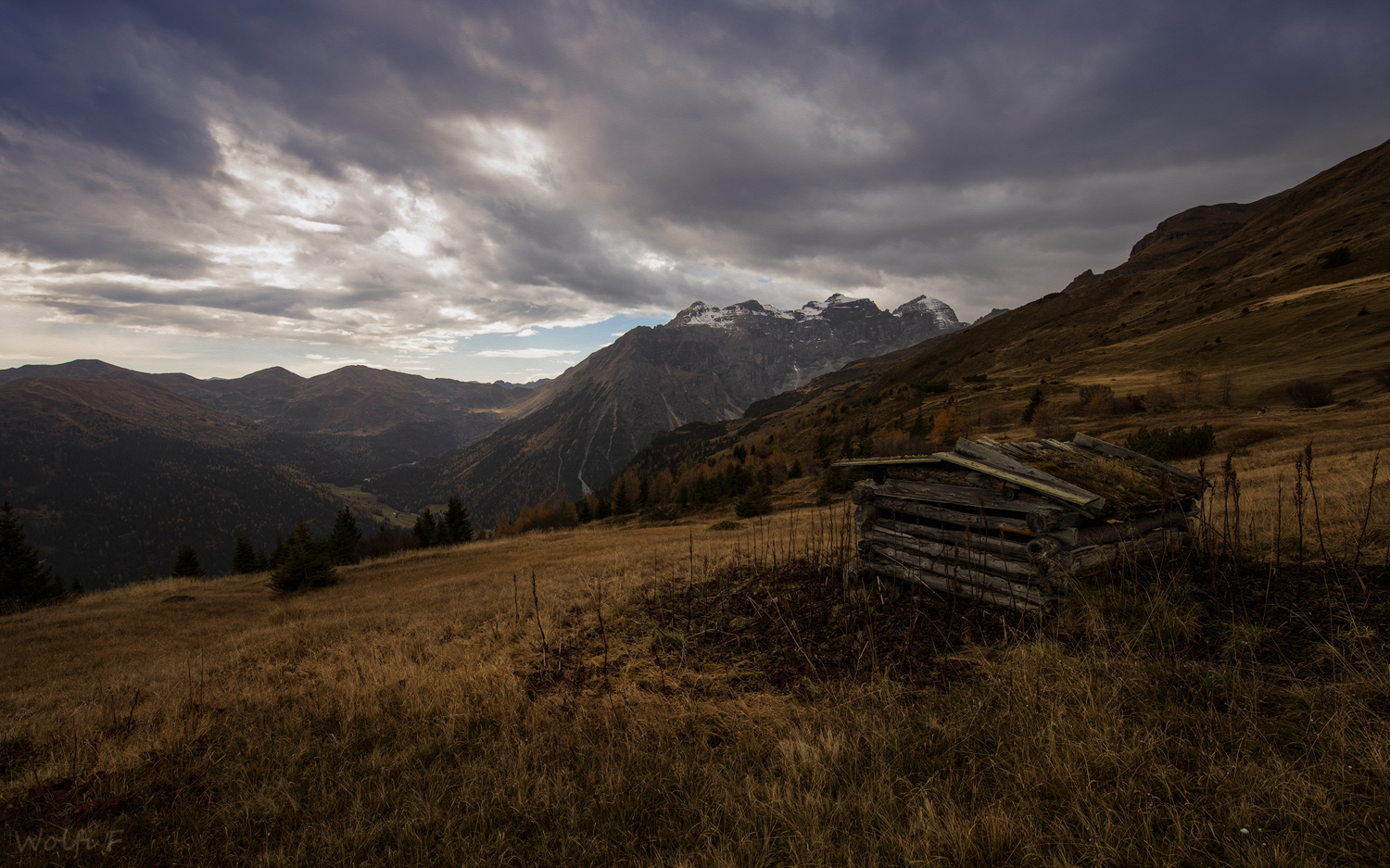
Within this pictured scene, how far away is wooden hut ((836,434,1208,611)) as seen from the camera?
6414 mm

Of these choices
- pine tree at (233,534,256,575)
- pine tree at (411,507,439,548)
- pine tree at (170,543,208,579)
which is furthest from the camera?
pine tree at (411,507,439,548)

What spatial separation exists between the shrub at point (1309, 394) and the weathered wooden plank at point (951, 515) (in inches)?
1736

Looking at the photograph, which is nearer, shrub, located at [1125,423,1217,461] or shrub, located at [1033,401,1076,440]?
shrub, located at [1125,423,1217,461]

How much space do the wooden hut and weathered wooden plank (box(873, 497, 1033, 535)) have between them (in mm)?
17

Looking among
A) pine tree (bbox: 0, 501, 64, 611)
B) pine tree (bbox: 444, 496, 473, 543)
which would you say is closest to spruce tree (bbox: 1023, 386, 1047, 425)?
pine tree (bbox: 444, 496, 473, 543)

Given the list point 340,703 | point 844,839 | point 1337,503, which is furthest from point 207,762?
point 1337,503

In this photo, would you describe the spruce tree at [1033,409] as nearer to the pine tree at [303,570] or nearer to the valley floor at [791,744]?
the valley floor at [791,744]

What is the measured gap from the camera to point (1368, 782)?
109 inches

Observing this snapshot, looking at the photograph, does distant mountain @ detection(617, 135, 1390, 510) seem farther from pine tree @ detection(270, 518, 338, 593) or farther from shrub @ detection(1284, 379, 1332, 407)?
pine tree @ detection(270, 518, 338, 593)

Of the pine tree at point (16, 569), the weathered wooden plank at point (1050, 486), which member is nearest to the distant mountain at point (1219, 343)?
the weathered wooden plank at point (1050, 486)

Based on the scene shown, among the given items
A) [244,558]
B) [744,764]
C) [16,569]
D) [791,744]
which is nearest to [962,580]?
[791,744]

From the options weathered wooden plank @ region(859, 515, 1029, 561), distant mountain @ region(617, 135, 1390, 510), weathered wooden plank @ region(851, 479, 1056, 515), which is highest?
distant mountain @ region(617, 135, 1390, 510)

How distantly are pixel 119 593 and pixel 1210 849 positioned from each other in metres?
33.3

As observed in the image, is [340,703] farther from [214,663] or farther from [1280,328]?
[1280,328]
